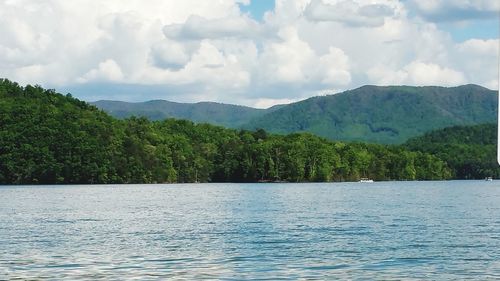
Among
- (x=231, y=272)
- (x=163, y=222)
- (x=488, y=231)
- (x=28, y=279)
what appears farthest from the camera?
(x=163, y=222)

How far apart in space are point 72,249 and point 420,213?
50355mm

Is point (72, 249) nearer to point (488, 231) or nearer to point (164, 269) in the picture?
point (164, 269)

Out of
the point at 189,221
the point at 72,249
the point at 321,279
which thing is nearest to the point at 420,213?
the point at 189,221

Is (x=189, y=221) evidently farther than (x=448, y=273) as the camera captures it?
Yes

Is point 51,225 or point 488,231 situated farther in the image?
point 51,225

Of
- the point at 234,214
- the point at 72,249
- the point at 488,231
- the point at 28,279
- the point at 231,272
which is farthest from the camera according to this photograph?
the point at 234,214

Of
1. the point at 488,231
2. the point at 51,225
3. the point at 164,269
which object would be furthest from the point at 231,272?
the point at 51,225

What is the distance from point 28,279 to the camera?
39.6 metres

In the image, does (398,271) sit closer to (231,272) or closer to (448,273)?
(448,273)

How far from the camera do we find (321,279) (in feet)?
130

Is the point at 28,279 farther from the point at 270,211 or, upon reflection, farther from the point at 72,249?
the point at 270,211

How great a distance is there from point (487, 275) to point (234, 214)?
54.8 metres

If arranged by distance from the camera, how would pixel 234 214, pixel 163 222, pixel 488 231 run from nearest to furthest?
pixel 488 231 < pixel 163 222 < pixel 234 214

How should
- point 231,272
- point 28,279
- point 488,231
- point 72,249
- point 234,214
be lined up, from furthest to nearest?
point 234,214 → point 488,231 → point 72,249 → point 231,272 → point 28,279
